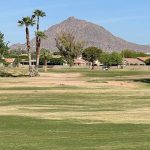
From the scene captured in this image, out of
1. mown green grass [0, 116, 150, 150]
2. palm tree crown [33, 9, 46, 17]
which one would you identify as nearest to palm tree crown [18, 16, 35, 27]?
palm tree crown [33, 9, 46, 17]

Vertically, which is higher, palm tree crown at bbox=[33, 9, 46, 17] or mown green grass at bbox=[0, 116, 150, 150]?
palm tree crown at bbox=[33, 9, 46, 17]

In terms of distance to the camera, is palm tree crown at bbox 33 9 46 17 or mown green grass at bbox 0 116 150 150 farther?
palm tree crown at bbox 33 9 46 17

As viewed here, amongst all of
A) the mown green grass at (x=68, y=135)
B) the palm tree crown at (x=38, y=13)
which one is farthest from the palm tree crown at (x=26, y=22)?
the mown green grass at (x=68, y=135)

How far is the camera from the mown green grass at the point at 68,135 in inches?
611

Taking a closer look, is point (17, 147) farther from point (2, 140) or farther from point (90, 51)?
point (90, 51)

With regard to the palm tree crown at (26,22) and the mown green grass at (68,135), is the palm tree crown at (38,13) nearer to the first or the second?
the palm tree crown at (26,22)

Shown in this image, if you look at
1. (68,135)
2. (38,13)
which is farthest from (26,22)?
(68,135)

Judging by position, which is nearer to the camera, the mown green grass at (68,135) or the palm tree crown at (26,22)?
the mown green grass at (68,135)

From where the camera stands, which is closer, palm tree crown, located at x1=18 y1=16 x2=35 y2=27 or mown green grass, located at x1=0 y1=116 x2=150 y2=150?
mown green grass, located at x1=0 y1=116 x2=150 y2=150

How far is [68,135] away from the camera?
61.7 feet

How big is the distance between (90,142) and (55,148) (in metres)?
1.62

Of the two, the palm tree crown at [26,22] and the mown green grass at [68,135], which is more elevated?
the palm tree crown at [26,22]

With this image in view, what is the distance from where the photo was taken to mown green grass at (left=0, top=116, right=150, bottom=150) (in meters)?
15.5

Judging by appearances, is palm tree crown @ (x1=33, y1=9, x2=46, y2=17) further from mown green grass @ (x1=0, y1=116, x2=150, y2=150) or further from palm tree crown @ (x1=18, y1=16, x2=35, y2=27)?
mown green grass @ (x1=0, y1=116, x2=150, y2=150)
